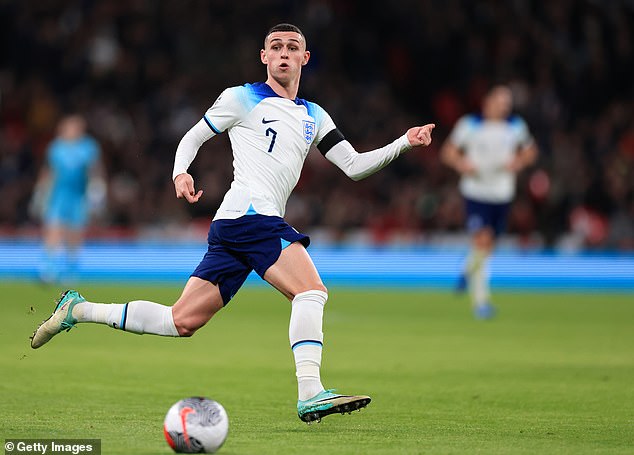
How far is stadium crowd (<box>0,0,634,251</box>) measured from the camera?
22.6 meters

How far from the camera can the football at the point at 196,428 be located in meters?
6.09

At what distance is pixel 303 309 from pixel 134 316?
3.46 feet

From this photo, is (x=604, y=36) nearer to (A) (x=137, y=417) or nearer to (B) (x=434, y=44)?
(B) (x=434, y=44)

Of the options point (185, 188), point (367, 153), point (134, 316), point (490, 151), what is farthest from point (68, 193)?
point (185, 188)

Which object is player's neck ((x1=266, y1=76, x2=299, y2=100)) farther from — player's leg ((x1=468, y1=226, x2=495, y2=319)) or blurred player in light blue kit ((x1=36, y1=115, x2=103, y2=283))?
blurred player in light blue kit ((x1=36, y1=115, x2=103, y2=283))

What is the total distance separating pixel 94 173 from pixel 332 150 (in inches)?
489

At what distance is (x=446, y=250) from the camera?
857 inches

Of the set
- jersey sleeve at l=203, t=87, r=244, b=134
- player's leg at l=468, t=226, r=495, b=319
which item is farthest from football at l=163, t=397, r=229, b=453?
player's leg at l=468, t=226, r=495, b=319

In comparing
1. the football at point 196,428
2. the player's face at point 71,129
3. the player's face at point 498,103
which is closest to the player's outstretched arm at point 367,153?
the football at point 196,428

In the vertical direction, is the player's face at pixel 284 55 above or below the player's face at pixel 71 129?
below

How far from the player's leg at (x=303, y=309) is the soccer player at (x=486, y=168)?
823cm

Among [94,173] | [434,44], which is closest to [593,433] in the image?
[94,173]

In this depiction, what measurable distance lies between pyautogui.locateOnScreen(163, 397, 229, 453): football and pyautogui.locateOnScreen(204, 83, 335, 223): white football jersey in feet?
5.17

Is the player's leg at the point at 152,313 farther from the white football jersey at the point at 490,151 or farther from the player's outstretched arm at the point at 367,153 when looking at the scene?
the white football jersey at the point at 490,151
